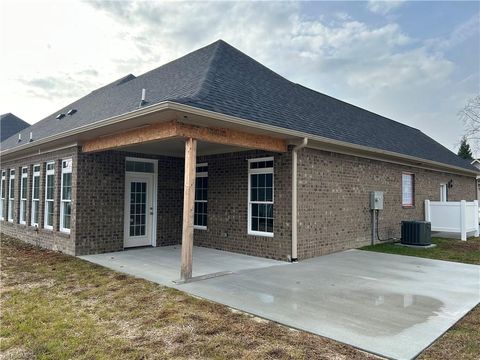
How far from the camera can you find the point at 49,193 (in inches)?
424

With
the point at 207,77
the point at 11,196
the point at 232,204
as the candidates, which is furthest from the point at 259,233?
the point at 11,196

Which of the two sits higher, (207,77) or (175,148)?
(207,77)

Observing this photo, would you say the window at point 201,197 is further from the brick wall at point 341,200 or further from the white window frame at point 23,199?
the white window frame at point 23,199

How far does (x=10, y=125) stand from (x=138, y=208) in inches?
748

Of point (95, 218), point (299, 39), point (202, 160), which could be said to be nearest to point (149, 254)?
point (95, 218)

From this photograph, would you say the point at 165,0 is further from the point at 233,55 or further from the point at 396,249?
the point at 396,249

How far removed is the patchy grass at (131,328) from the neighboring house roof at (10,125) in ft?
68.3

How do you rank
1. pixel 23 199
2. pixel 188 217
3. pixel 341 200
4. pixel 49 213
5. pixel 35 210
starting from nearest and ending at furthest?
pixel 188 217 < pixel 341 200 < pixel 49 213 < pixel 35 210 < pixel 23 199

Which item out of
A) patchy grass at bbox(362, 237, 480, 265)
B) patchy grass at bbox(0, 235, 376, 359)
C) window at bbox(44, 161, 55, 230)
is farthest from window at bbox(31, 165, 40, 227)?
patchy grass at bbox(362, 237, 480, 265)

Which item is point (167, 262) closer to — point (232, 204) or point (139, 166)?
point (232, 204)

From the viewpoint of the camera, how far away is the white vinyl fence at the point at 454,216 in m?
12.6

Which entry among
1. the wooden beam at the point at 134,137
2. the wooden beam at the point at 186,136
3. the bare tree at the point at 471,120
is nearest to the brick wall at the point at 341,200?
the wooden beam at the point at 186,136

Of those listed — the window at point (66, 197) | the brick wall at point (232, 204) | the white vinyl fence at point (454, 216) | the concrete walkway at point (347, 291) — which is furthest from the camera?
the white vinyl fence at point (454, 216)

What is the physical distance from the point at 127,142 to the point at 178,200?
424cm
